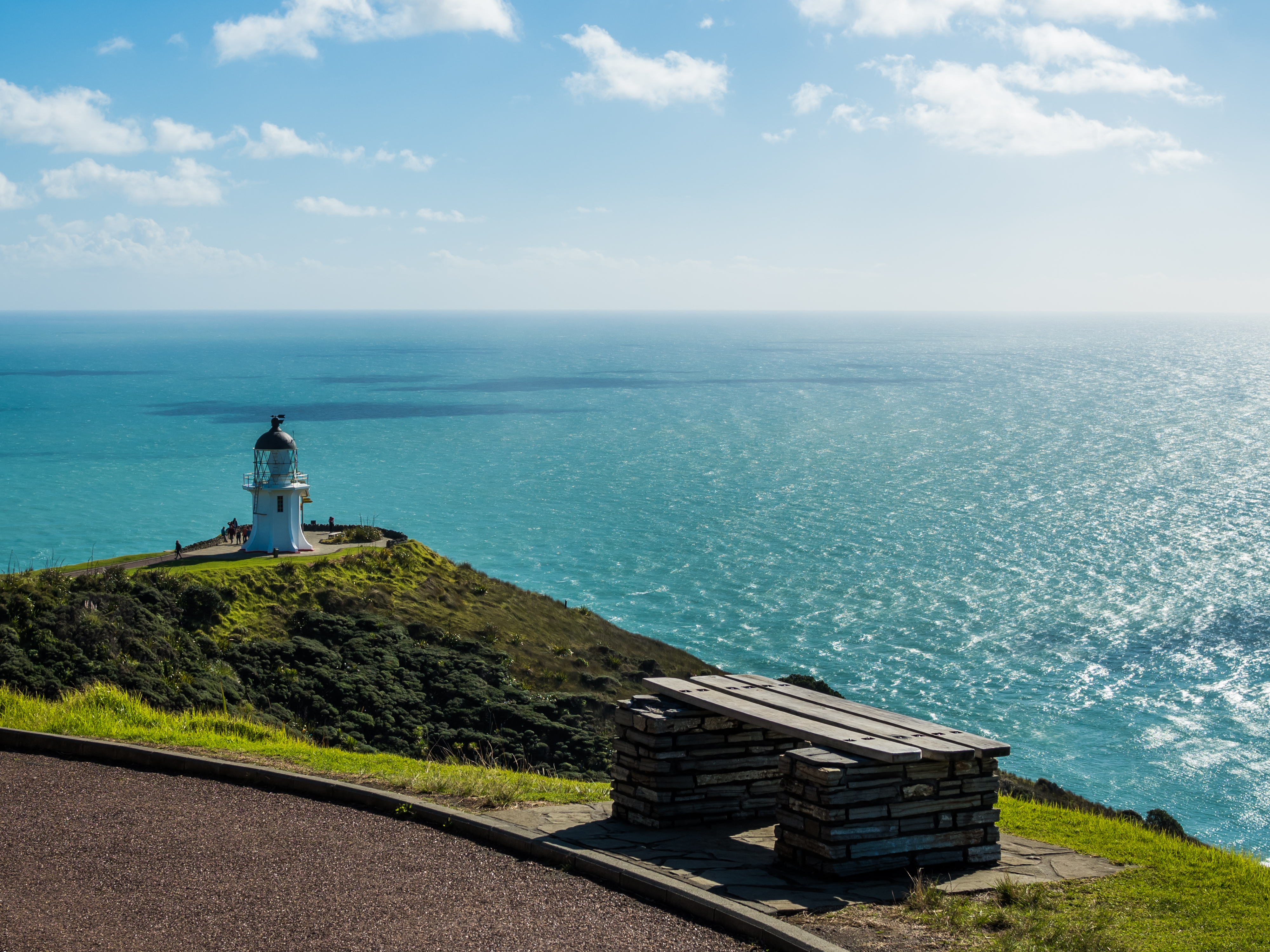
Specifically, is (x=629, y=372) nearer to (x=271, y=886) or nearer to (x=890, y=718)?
(x=890, y=718)

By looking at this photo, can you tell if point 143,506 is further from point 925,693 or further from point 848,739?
point 848,739

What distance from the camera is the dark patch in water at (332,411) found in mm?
126875

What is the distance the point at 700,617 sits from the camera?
5097 cm

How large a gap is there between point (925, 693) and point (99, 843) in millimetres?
35658

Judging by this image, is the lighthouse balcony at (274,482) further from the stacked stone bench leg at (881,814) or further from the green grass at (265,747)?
the stacked stone bench leg at (881,814)

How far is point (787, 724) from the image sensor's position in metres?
8.95

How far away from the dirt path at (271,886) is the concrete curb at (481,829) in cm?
14

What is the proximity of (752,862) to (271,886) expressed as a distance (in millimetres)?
3584

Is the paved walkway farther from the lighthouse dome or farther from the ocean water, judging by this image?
the ocean water

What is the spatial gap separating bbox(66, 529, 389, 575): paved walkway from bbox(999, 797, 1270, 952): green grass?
30165 millimetres

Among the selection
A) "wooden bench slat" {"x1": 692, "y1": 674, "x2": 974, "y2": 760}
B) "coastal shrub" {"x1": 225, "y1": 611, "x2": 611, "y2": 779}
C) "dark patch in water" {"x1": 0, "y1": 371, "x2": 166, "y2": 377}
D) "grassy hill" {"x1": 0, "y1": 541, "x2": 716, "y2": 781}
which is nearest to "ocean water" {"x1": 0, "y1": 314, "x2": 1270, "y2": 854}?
"grassy hill" {"x1": 0, "y1": 541, "x2": 716, "y2": 781}

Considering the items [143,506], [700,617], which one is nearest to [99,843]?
[700,617]

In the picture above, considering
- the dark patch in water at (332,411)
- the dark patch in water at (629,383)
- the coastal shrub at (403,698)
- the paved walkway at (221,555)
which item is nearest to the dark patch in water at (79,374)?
the dark patch in water at (332,411)

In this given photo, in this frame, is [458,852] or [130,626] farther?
[130,626]
